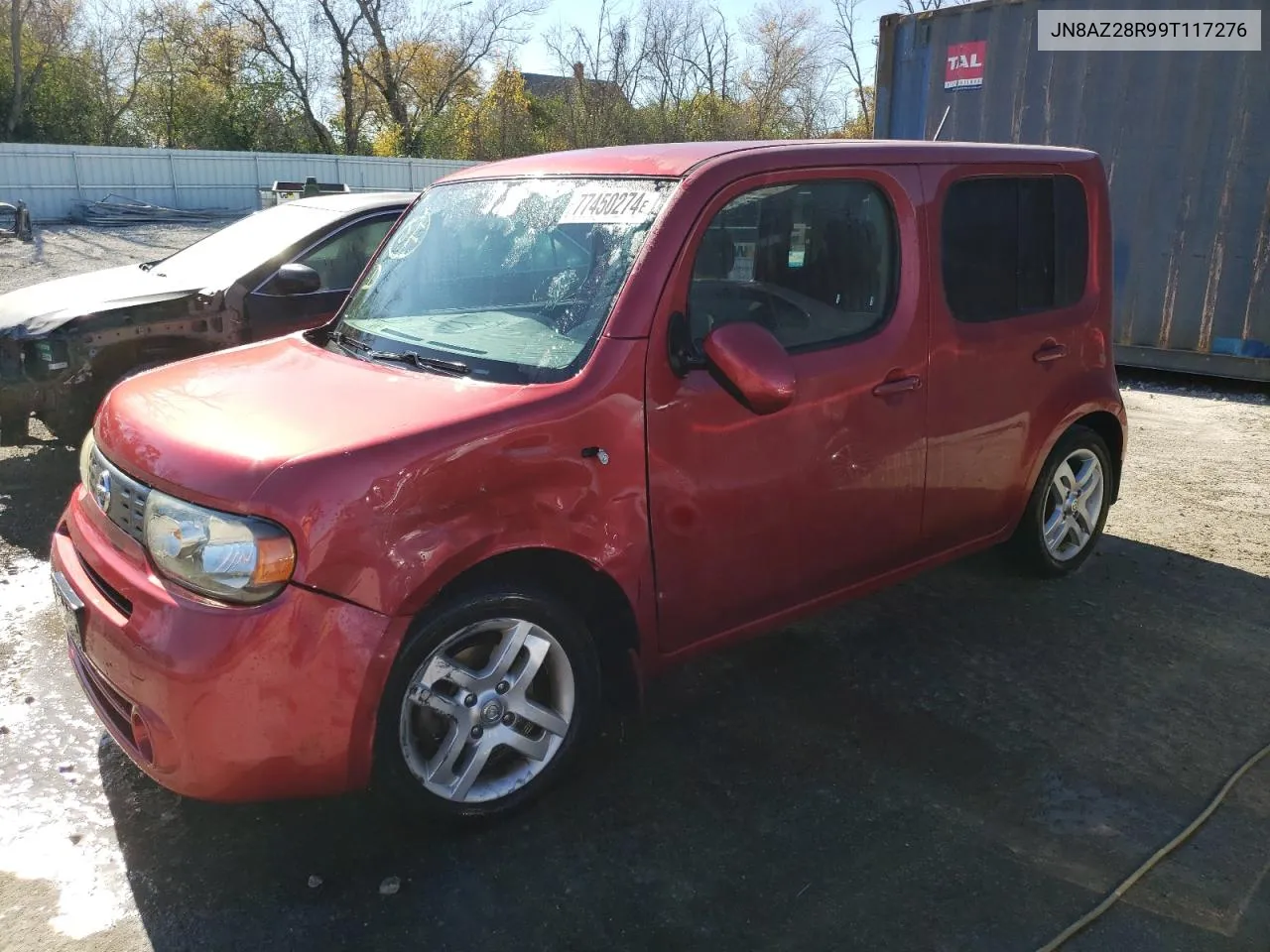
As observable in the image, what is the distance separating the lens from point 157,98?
1515 inches

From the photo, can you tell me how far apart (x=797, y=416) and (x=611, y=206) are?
34.3 inches

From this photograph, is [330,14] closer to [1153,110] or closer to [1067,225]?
[1153,110]

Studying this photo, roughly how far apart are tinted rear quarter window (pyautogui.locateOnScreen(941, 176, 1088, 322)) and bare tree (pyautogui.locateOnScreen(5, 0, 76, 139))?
1481 inches

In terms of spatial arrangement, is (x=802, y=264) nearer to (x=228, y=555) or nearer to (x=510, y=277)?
(x=510, y=277)

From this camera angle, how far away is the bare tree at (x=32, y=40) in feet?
108

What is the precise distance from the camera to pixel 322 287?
622 cm

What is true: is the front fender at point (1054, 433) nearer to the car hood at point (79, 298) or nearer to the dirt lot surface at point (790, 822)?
the dirt lot surface at point (790, 822)

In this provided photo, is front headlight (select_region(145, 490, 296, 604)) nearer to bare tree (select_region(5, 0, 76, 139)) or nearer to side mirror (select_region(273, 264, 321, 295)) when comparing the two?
side mirror (select_region(273, 264, 321, 295))

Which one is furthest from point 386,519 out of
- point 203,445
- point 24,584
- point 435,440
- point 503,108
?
point 503,108

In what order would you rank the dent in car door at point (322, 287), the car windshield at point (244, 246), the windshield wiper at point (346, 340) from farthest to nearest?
the car windshield at point (244, 246), the dent in car door at point (322, 287), the windshield wiper at point (346, 340)

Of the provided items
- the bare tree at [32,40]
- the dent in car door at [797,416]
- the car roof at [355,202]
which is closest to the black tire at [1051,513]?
the dent in car door at [797,416]

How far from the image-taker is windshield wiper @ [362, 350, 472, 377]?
2.93 m

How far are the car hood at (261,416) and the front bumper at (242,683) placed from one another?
0.27 meters

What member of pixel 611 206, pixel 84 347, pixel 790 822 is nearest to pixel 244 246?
pixel 84 347
